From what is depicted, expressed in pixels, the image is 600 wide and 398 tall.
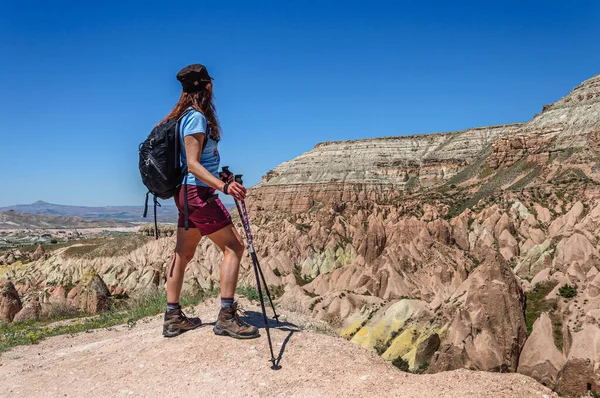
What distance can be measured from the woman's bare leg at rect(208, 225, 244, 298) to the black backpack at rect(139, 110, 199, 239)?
1.52ft

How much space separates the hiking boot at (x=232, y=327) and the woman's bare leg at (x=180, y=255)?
2.42 ft

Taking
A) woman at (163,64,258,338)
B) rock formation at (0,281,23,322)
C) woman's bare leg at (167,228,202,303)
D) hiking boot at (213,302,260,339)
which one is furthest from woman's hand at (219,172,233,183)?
rock formation at (0,281,23,322)

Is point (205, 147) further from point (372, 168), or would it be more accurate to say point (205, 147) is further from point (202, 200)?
point (372, 168)

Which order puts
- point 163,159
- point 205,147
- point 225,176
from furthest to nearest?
point 225,176 < point 205,147 < point 163,159

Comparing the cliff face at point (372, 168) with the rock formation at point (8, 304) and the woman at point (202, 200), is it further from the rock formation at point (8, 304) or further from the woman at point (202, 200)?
the woman at point (202, 200)

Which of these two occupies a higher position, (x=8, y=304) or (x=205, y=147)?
(x=205, y=147)

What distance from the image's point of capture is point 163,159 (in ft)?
21.0

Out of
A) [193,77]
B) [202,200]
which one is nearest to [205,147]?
[202,200]

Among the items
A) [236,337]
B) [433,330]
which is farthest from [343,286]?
[236,337]

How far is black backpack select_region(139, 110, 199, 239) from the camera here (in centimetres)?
636

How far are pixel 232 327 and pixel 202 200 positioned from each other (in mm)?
1662

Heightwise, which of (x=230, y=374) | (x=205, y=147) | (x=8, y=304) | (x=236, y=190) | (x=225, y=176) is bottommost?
(x=8, y=304)

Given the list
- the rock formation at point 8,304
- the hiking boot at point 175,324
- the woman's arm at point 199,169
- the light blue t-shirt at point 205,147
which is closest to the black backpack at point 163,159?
the light blue t-shirt at point 205,147

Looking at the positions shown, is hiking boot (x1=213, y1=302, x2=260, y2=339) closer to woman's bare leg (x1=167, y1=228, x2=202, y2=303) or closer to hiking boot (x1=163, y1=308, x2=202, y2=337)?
hiking boot (x1=163, y1=308, x2=202, y2=337)
